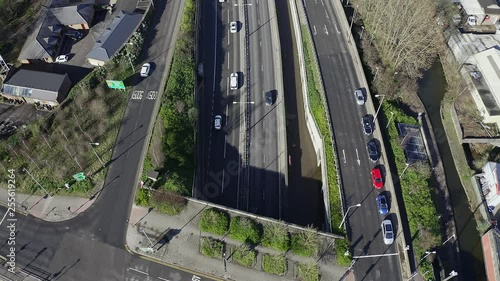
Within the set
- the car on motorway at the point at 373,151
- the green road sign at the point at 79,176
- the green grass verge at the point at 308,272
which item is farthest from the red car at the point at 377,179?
the green road sign at the point at 79,176

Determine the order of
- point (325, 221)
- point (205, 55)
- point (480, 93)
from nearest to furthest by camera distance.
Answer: point (325, 221) → point (480, 93) → point (205, 55)

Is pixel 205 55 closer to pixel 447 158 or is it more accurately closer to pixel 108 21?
pixel 108 21

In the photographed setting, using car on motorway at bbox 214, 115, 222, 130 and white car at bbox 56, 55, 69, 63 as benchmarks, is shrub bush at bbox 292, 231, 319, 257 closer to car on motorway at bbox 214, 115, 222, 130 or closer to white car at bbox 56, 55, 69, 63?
car on motorway at bbox 214, 115, 222, 130

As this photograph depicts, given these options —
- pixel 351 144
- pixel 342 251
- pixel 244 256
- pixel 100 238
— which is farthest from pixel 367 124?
pixel 100 238

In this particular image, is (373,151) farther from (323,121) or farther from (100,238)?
(100,238)

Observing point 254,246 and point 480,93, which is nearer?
point 254,246

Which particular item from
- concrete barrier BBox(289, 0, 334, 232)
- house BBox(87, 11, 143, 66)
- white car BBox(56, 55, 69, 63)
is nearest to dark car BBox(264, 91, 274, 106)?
concrete barrier BBox(289, 0, 334, 232)

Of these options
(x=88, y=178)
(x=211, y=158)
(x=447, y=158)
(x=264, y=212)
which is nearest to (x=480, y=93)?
(x=447, y=158)
